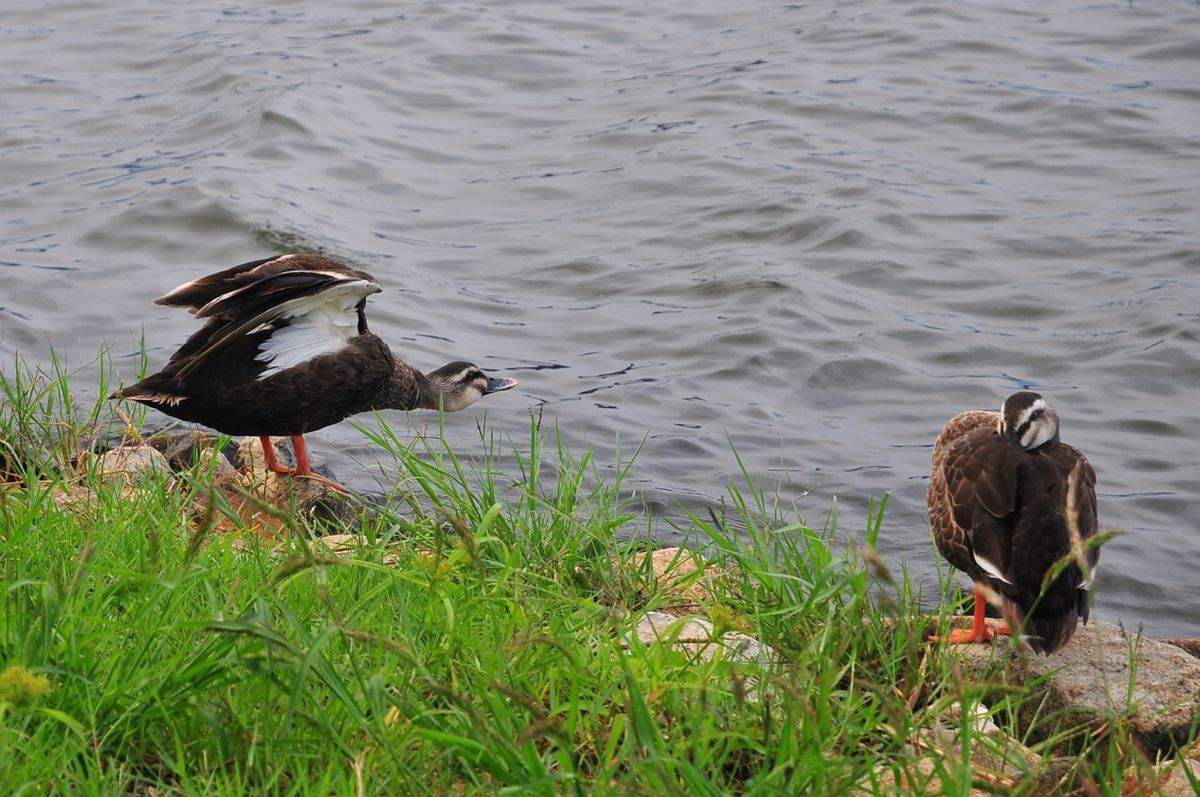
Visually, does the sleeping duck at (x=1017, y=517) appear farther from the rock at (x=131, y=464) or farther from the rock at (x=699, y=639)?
the rock at (x=131, y=464)

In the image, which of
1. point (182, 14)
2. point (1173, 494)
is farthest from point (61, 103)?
point (1173, 494)

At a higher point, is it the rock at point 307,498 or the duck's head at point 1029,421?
the duck's head at point 1029,421

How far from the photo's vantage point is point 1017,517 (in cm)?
480

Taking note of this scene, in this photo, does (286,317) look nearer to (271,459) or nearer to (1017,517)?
(271,459)

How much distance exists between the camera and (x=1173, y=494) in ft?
24.0

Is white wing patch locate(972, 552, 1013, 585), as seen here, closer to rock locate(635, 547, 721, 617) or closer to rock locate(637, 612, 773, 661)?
rock locate(635, 547, 721, 617)

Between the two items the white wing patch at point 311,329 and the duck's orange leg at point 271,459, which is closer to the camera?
the white wing patch at point 311,329

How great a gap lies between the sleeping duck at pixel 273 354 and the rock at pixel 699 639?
2153mm

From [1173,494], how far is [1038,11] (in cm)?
920

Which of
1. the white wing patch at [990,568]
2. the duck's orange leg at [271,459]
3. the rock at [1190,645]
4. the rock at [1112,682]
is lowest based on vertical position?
the rock at [1190,645]

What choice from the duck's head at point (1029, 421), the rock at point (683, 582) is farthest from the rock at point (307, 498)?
the duck's head at point (1029, 421)

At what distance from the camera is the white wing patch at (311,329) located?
19.3 feet

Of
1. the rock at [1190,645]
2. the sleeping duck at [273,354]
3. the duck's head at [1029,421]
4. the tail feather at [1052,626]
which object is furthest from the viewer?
the sleeping duck at [273,354]

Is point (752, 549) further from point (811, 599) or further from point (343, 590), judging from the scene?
point (343, 590)
